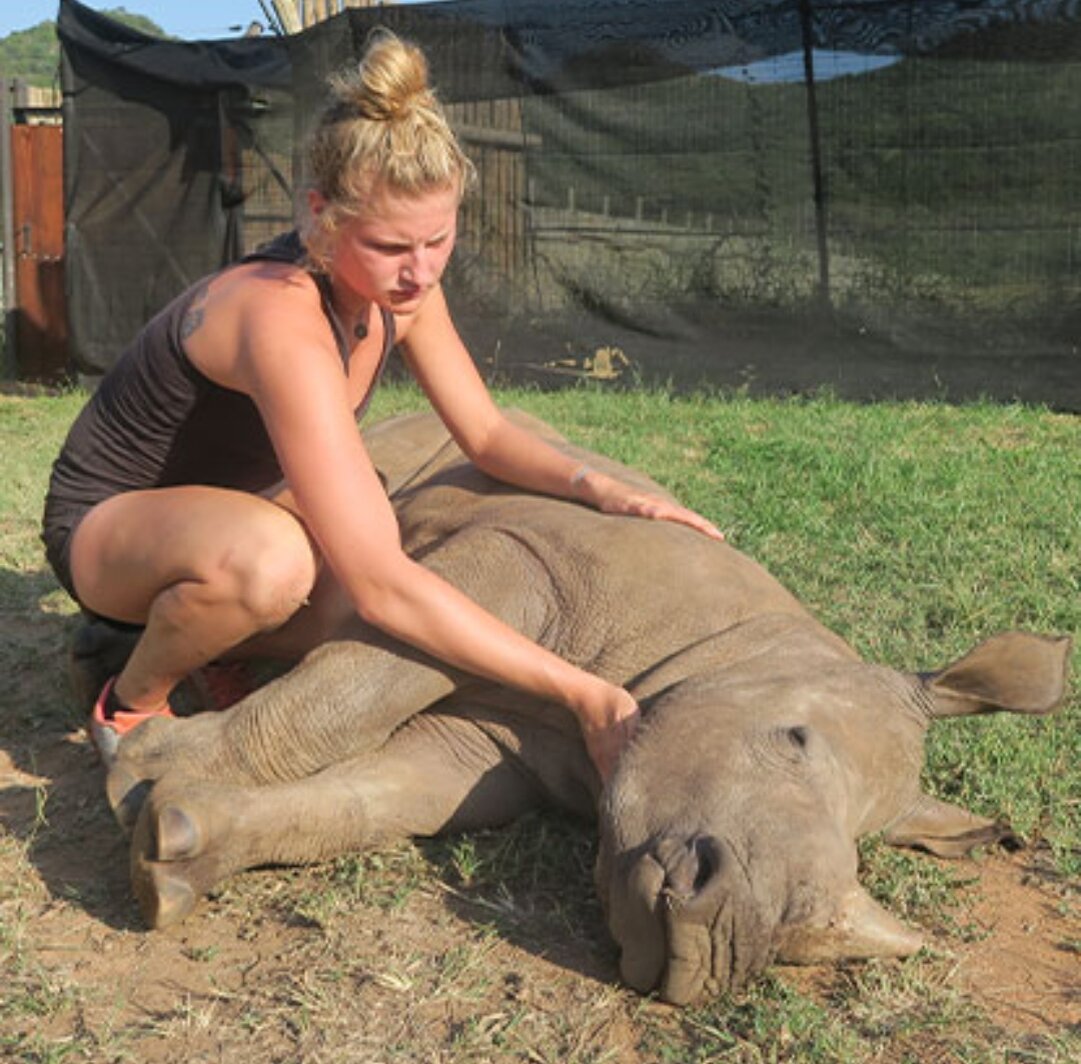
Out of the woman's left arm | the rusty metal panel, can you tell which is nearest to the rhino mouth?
the woman's left arm

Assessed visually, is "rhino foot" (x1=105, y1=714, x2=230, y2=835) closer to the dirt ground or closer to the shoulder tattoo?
the dirt ground

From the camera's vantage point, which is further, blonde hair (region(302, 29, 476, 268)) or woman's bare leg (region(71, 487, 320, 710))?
woman's bare leg (region(71, 487, 320, 710))

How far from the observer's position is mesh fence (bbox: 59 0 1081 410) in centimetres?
903

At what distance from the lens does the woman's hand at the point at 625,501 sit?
376cm

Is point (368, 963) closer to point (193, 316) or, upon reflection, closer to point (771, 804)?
point (771, 804)

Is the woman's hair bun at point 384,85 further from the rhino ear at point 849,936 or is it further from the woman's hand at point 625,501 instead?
the rhino ear at point 849,936

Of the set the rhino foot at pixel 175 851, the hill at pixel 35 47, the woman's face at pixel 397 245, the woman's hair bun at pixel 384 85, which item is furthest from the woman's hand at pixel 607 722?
the hill at pixel 35 47

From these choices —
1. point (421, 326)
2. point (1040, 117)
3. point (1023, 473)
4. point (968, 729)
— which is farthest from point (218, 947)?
point (1040, 117)

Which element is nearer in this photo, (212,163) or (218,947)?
(218,947)

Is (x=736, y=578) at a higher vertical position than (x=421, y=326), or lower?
lower

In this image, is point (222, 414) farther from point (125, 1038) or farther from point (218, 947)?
point (125, 1038)

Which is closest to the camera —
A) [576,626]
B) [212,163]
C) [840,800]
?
[840,800]

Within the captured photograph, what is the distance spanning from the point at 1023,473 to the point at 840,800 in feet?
15.0

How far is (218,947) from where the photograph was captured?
3070mm
